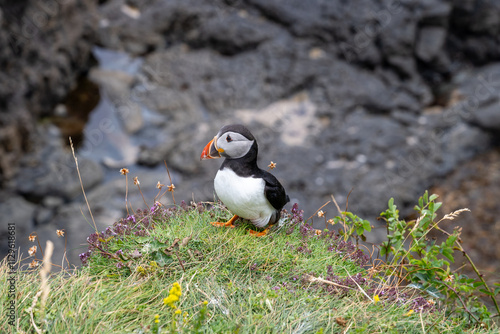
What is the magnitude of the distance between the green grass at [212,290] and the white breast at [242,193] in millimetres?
230

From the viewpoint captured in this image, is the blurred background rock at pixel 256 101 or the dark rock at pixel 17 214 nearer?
the dark rock at pixel 17 214

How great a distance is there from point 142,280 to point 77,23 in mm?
6413

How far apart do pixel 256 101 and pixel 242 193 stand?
4867 millimetres

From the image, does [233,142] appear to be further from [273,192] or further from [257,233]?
[257,233]

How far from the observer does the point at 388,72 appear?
28.0 feet

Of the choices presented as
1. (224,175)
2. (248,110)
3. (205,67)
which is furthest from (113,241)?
(205,67)

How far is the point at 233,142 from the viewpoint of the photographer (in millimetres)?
3168

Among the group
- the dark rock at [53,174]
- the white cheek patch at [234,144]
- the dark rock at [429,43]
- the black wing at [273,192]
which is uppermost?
the white cheek patch at [234,144]

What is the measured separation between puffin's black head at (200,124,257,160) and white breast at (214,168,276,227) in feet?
0.40

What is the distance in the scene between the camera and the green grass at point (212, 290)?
2652 millimetres

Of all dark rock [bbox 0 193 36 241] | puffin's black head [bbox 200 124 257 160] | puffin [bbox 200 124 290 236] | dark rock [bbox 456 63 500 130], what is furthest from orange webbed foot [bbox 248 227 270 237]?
dark rock [bbox 456 63 500 130]

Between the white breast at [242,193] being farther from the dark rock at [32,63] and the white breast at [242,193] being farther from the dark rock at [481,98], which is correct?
the dark rock at [481,98]

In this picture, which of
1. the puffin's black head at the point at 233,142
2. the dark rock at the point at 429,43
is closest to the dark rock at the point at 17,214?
the puffin's black head at the point at 233,142

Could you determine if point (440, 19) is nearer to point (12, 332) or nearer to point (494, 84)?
point (494, 84)
